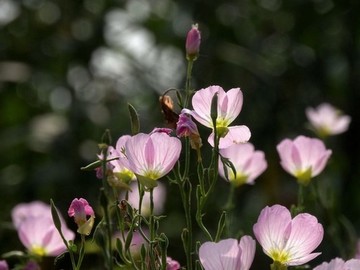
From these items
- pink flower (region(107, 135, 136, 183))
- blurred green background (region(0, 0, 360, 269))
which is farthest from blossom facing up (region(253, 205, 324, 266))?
blurred green background (region(0, 0, 360, 269))

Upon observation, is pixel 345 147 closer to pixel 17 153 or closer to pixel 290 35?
pixel 290 35

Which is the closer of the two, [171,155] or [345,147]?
[171,155]

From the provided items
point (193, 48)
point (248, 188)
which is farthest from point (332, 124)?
point (248, 188)

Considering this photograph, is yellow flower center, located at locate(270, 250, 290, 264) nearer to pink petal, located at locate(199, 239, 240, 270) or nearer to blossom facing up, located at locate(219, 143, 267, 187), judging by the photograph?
pink petal, located at locate(199, 239, 240, 270)

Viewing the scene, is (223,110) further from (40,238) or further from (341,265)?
(40,238)

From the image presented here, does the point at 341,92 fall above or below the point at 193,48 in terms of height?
below

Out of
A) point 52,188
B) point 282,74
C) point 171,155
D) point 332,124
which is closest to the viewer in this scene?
point 171,155
